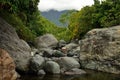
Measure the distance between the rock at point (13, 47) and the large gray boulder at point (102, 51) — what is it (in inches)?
271

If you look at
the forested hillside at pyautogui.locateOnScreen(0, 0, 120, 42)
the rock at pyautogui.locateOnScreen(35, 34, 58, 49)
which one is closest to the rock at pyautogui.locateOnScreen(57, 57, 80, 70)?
the forested hillside at pyautogui.locateOnScreen(0, 0, 120, 42)

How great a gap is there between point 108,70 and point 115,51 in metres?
1.69

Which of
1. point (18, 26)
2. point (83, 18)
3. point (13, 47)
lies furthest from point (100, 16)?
point (13, 47)

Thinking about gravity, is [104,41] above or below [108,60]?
above

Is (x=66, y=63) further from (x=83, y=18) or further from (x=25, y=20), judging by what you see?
(x=83, y=18)

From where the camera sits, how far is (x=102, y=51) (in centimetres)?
2667

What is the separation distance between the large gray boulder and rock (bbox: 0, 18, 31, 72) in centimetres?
690

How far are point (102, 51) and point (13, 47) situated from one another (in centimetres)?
860

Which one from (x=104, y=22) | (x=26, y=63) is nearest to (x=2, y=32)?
(x=26, y=63)

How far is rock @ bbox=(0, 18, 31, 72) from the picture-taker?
21.3m

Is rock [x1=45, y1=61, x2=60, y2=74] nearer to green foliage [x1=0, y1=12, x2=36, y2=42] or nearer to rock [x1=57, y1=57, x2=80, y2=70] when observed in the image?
rock [x1=57, y1=57, x2=80, y2=70]

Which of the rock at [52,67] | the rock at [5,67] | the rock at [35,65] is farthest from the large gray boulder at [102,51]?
the rock at [5,67]

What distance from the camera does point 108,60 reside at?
2589cm

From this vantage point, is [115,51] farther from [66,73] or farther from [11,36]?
[11,36]
